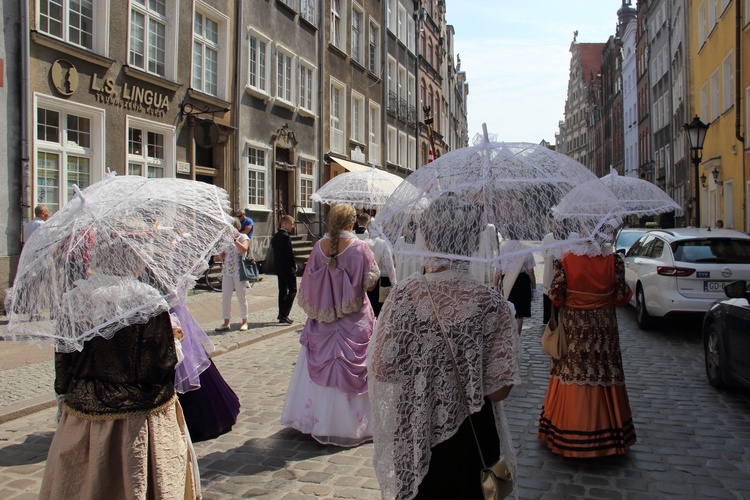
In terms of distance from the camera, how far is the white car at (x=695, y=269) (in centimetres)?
906

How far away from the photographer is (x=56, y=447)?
2822 mm

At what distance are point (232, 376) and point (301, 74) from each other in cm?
1671

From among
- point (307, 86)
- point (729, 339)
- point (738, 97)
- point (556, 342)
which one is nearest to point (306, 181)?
point (307, 86)

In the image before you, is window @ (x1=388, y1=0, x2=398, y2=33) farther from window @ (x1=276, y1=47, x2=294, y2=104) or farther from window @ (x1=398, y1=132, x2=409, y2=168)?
window @ (x1=276, y1=47, x2=294, y2=104)

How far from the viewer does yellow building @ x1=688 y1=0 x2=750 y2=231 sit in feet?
62.8

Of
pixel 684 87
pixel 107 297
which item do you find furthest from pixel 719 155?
pixel 107 297

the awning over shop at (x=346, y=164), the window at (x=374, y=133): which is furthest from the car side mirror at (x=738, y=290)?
the window at (x=374, y=133)

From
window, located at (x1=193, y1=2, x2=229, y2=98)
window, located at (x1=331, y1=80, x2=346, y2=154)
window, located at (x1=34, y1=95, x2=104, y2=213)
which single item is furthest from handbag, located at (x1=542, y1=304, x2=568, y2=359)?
window, located at (x1=331, y1=80, x2=346, y2=154)

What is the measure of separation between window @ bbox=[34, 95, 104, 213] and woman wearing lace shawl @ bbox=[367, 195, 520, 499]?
35.5 ft

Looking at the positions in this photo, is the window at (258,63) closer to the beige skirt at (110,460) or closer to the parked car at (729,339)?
the parked car at (729,339)

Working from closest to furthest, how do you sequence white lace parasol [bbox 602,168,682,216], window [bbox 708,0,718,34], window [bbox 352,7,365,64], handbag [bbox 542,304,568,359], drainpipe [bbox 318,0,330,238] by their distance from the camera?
handbag [bbox 542,304,568,359]
white lace parasol [bbox 602,168,682,216]
window [bbox 708,0,718,34]
drainpipe [bbox 318,0,330,238]
window [bbox 352,7,365,64]

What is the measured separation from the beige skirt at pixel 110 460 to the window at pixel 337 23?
2351 centimetres

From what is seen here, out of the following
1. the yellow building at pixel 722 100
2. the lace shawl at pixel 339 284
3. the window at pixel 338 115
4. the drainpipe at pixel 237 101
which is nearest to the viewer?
the lace shawl at pixel 339 284

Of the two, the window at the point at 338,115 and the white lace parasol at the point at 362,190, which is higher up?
the window at the point at 338,115
